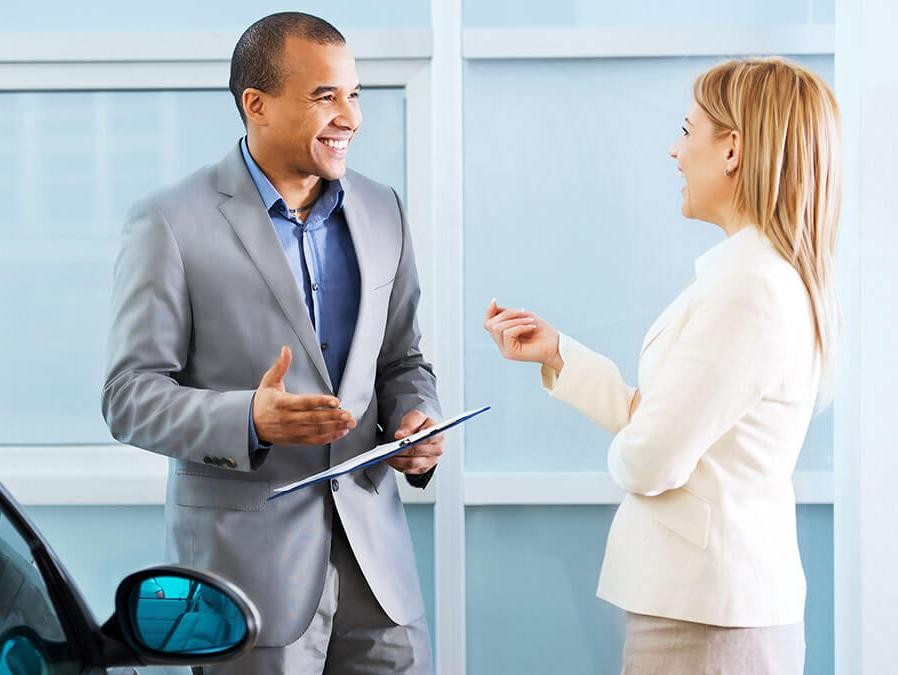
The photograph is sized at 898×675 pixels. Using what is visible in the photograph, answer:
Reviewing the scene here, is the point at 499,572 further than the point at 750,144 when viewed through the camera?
Yes

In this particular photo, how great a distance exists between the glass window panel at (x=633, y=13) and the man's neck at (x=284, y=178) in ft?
2.71

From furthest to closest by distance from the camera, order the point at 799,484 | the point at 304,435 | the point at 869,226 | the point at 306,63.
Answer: the point at 799,484 < the point at 869,226 < the point at 306,63 < the point at 304,435

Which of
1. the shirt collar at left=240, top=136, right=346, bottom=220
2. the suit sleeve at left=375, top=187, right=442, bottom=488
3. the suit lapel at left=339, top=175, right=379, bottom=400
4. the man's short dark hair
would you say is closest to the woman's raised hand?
the suit sleeve at left=375, top=187, right=442, bottom=488

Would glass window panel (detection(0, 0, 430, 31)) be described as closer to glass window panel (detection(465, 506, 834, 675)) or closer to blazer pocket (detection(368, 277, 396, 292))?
blazer pocket (detection(368, 277, 396, 292))

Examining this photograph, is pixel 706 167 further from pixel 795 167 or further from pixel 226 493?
pixel 226 493

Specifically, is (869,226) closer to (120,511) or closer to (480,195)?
(480,195)

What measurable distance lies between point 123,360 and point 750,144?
1.15 m

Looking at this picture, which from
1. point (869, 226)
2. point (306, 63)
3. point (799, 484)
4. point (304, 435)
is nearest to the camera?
point (304, 435)

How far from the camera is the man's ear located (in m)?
1.97

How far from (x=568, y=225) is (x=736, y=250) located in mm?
872

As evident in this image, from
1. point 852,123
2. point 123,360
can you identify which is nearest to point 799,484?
point 852,123

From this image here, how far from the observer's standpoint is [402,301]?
82.1 inches

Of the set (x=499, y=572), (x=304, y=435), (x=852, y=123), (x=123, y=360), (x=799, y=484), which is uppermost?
(x=852, y=123)

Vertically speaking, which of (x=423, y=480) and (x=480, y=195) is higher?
(x=480, y=195)
